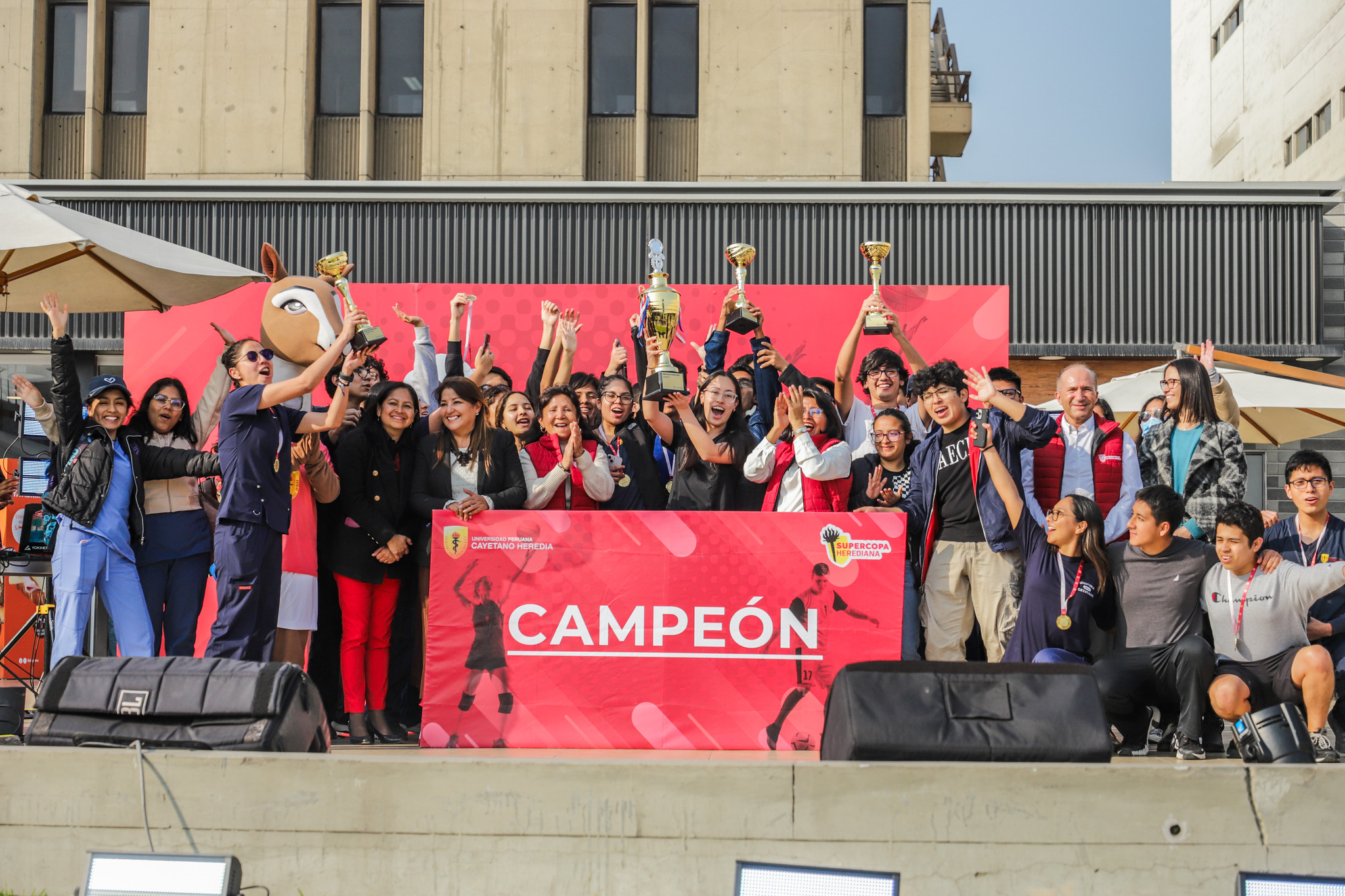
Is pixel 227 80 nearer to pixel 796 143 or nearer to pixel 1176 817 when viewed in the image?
pixel 796 143

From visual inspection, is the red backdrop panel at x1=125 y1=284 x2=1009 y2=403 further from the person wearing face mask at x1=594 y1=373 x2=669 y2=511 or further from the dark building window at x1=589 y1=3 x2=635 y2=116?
the dark building window at x1=589 y1=3 x2=635 y2=116

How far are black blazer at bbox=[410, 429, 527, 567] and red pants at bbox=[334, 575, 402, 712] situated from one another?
291 millimetres

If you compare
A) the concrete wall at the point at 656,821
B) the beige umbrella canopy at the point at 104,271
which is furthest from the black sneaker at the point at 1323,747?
the beige umbrella canopy at the point at 104,271

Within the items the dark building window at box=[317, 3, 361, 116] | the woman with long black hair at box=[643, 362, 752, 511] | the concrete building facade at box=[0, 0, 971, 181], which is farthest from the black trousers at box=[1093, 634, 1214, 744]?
the dark building window at box=[317, 3, 361, 116]

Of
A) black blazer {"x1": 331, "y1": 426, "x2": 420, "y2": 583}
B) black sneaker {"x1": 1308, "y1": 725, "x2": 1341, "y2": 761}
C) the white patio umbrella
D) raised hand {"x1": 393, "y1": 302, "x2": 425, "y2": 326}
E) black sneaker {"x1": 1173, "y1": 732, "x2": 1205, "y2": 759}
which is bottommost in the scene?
black sneaker {"x1": 1173, "y1": 732, "x2": 1205, "y2": 759}

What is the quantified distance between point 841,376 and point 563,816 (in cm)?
415

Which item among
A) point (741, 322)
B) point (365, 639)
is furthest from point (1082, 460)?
point (365, 639)

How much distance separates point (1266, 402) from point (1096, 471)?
293cm

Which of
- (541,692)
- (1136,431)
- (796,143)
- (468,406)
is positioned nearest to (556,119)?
(796,143)

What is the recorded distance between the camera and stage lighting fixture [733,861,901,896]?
322 centimetres

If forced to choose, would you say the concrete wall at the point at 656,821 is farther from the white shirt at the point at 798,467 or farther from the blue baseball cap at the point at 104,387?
the blue baseball cap at the point at 104,387

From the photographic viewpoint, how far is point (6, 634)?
9773 mm

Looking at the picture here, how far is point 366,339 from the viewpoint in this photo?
649cm

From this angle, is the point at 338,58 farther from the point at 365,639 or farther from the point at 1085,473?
the point at 1085,473
